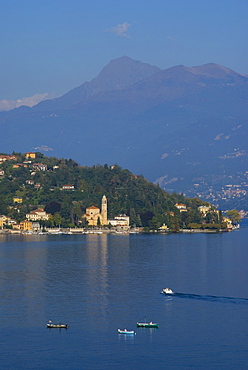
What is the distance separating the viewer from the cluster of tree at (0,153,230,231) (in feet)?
468

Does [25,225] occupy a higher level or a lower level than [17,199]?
lower

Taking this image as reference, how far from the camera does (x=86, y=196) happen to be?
15425 cm

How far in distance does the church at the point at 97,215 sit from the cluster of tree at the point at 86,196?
5.57ft

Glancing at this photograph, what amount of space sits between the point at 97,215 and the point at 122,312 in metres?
98.9

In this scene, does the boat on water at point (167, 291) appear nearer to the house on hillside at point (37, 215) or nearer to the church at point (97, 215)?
the church at point (97, 215)

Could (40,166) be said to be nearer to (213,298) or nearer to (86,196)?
(86,196)

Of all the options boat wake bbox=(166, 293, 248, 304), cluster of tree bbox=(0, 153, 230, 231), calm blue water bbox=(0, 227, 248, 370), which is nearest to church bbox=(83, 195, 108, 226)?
cluster of tree bbox=(0, 153, 230, 231)

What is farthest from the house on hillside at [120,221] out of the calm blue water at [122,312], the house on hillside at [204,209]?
the calm blue water at [122,312]

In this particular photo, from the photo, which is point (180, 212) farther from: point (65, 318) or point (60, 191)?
point (65, 318)

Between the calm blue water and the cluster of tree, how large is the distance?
66.6 m

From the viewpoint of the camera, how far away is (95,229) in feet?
455

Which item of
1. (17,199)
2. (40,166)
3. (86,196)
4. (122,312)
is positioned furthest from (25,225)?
(122,312)

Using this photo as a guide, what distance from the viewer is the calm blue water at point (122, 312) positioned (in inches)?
1411

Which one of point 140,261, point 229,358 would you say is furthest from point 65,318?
point 140,261
